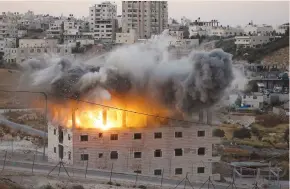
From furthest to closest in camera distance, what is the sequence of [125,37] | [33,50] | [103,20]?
1. [103,20]
2. [125,37]
3. [33,50]

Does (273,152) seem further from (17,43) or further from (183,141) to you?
(17,43)

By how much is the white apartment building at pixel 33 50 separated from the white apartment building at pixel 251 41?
52.3 ft

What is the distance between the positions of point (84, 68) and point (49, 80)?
3.85ft

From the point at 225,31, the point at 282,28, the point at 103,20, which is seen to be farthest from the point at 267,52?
the point at 103,20

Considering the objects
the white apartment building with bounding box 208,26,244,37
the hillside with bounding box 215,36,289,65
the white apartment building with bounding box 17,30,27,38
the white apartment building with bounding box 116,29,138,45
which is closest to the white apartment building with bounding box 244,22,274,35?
the white apartment building with bounding box 208,26,244,37

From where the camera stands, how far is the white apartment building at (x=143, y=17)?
59.7 meters

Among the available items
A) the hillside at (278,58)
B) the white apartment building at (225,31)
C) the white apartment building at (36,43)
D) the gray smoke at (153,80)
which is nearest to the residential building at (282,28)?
the white apartment building at (225,31)

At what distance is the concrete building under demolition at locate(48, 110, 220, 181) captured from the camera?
1798 centimetres

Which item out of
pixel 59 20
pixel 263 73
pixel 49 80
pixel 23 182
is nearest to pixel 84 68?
pixel 49 80

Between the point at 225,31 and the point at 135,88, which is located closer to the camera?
the point at 135,88

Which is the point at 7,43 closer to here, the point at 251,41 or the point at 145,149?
the point at 251,41

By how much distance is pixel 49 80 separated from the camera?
66.5 feet

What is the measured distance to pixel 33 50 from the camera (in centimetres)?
4834

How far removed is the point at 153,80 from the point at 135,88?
61cm
